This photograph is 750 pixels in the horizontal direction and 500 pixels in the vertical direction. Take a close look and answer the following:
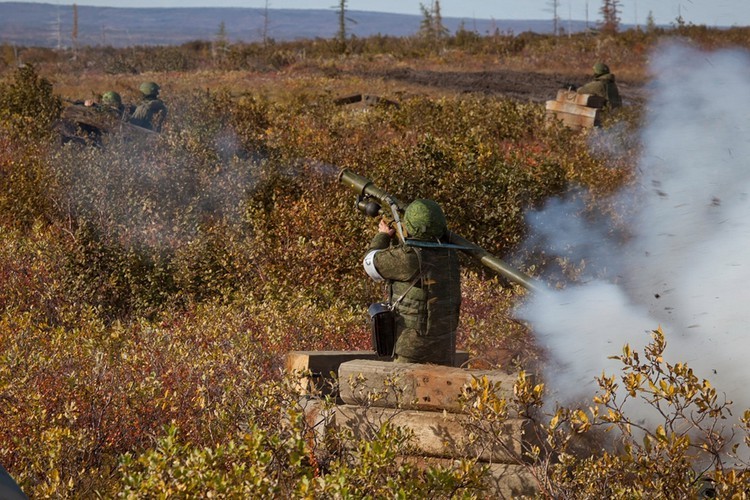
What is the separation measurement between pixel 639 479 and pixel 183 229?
26.1 ft

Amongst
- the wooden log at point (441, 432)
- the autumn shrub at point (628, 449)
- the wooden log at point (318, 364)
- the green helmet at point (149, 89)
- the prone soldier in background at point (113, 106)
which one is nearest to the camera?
the autumn shrub at point (628, 449)

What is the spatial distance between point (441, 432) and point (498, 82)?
83.8 feet

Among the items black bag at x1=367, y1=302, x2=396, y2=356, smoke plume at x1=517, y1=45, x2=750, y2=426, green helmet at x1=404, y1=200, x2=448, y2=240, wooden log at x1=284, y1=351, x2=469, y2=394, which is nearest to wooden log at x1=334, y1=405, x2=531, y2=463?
wooden log at x1=284, y1=351, x2=469, y2=394

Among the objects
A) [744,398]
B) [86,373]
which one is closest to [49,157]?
[86,373]

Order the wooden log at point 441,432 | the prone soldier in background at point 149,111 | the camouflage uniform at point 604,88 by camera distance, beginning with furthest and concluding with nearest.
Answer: the camouflage uniform at point 604,88 < the prone soldier in background at point 149,111 < the wooden log at point 441,432

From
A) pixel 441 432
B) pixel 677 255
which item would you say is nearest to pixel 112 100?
pixel 677 255

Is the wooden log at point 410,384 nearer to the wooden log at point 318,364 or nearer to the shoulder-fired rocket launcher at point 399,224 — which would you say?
the wooden log at point 318,364

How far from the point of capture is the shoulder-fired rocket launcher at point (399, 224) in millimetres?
7504

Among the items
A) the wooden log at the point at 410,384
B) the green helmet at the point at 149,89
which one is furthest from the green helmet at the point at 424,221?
the green helmet at the point at 149,89

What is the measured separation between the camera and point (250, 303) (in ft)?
33.8

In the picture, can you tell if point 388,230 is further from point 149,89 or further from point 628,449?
point 149,89

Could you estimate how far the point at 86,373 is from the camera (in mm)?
7293

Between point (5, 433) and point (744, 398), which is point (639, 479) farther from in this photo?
point (5, 433)

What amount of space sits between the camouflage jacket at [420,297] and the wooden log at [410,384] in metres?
0.80
